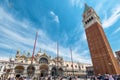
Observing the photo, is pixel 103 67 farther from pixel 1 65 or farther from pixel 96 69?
pixel 1 65

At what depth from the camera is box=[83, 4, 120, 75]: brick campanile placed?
28062 mm

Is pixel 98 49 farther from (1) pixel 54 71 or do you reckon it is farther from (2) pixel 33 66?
(2) pixel 33 66

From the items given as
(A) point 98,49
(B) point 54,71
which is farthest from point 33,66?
(A) point 98,49

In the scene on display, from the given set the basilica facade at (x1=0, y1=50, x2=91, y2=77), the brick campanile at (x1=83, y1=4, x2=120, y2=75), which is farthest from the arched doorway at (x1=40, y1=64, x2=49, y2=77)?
the brick campanile at (x1=83, y1=4, x2=120, y2=75)

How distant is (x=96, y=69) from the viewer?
101 feet

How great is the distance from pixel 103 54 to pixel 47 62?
68.2 feet

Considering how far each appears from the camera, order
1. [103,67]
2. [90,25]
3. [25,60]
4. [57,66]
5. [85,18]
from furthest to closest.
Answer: [85,18]
[90,25]
[57,66]
[25,60]
[103,67]

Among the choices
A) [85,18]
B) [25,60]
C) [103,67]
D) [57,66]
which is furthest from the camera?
[85,18]

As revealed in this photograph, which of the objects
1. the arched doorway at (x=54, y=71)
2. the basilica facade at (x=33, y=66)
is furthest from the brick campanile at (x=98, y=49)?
the arched doorway at (x=54, y=71)

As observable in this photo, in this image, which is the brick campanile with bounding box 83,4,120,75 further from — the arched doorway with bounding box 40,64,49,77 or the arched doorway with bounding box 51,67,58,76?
the arched doorway with bounding box 40,64,49,77

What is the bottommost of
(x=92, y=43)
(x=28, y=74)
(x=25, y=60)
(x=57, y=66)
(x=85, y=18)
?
(x=28, y=74)

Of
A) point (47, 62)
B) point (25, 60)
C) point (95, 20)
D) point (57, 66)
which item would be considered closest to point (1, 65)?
point (25, 60)

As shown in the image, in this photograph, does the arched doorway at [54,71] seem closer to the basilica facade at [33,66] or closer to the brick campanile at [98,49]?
the basilica facade at [33,66]

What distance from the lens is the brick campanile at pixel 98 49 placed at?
2806 centimetres
